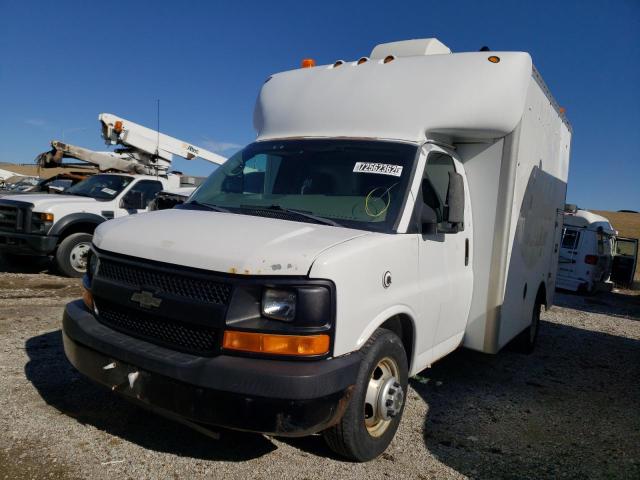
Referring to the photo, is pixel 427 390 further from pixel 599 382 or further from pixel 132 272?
pixel 132 272

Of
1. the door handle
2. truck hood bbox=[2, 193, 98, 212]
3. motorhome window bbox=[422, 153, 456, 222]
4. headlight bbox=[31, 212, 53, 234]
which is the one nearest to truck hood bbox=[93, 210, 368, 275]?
motorhome window bbox=[422, 153, 456, 222]

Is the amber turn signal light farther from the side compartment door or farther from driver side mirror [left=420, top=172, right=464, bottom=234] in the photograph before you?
the side compartment door

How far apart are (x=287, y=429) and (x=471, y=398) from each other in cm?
273

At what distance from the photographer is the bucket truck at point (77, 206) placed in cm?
848

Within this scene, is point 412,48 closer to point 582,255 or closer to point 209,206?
point 209,206

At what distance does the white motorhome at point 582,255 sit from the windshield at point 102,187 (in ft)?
37.6

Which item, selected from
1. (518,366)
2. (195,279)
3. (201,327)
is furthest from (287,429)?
(518,366)

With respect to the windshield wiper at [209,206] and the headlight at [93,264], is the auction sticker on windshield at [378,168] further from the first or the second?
the headlight at [93,264]

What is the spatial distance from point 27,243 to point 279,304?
747 cm

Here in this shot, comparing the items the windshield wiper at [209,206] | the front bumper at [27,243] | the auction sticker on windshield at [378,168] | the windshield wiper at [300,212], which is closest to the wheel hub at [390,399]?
the windshield wiper at [300,212]

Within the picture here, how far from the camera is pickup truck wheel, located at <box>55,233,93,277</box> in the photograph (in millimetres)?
8648

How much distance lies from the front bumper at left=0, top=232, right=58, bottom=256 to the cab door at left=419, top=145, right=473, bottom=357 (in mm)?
7073

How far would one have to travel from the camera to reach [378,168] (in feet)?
12.3

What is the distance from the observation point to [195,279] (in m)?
2.79
